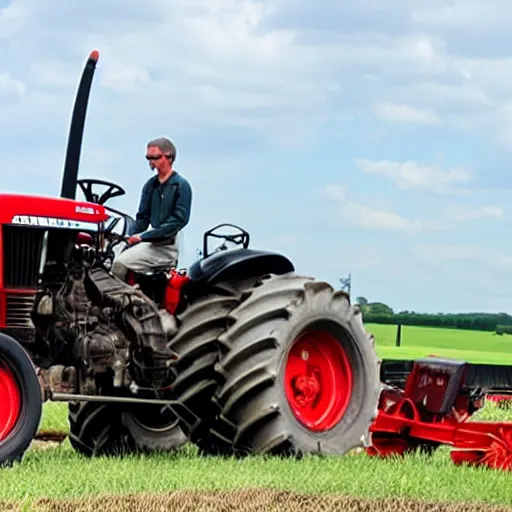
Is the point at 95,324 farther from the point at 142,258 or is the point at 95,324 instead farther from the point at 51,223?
the point at 51,223

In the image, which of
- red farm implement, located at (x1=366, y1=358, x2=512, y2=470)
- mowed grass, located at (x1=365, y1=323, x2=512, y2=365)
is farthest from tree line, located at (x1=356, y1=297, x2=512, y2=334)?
red farm implement, located at (x1=366, y1=358, x2=512, y2=470)

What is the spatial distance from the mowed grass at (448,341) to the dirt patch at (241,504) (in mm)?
21675

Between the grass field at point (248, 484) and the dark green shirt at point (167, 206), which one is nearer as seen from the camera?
the grass field at point (248, 484)

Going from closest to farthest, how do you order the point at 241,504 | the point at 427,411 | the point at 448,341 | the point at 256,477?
1. the point at 241,504
2. the point at 256,477
3. the point at 427,411
4. the point at 448,341

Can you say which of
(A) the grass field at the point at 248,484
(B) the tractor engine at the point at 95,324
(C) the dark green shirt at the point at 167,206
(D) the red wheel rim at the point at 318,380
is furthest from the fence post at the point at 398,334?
(B) the tractor engine at the point at 95,324

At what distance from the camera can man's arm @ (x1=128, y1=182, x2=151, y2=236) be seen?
10.4 metres

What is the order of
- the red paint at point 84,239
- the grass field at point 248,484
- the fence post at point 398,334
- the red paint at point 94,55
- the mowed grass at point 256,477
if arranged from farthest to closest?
the fence post at point 398,334, the red paint at point 94,55, the red paint at point 84,239, the mowed grass at point 256,477, the grass field at point 248,484

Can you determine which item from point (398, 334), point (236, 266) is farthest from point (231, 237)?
point (398, 334)

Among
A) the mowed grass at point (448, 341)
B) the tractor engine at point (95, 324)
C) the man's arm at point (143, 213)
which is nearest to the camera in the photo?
the tractor engine at point (95, 324)

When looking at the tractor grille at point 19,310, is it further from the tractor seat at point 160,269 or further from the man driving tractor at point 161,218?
the tractor seat at point 160,269

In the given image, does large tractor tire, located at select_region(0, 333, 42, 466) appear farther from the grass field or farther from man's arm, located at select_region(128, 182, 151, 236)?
man's arm, located at select_region(128, 182, 151, 236)

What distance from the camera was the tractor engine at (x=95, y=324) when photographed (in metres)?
9.54

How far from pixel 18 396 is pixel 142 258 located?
166cm

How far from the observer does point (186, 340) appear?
32.0 feet
